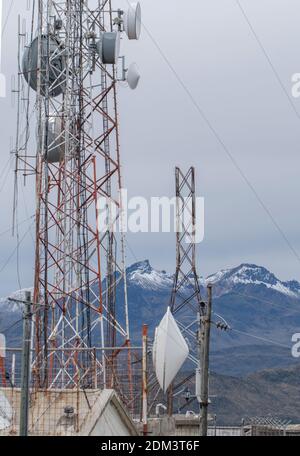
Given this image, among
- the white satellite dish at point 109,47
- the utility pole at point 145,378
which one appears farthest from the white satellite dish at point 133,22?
the utility pole at point 145,378

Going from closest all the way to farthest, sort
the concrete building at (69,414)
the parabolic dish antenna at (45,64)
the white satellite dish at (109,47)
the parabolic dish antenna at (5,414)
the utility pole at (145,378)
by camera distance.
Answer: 1. the concrete building at (69,414)
2. the parabolic dish antenna at (5,414)
3. the utility pole at (145,378)
4. the parabolic dish antenna at (45,64)
5. the white satellite dish at (109,47)

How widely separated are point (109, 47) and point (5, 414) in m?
16.3

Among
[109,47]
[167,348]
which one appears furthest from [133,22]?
[167,348]

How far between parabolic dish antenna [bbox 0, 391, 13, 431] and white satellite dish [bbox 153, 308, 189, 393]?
548 centimetres

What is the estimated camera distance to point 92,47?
133ft

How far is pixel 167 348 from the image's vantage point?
3294 cm

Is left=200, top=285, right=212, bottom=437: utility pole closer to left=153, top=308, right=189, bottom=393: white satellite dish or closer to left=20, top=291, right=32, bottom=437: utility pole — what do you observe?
left=153, top=308, right=189, bottom=393: white satellite dish

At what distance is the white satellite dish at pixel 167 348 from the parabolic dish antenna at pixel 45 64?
10.7m

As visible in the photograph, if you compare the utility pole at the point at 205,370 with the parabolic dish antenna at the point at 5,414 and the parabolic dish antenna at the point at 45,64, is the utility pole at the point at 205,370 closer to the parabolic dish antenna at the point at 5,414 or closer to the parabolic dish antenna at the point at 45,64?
the parabolic dish antenna at the point at 5,414

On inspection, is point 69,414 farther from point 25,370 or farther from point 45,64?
point 45,64

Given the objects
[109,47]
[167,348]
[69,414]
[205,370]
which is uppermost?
[109,47]

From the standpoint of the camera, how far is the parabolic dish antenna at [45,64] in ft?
129
